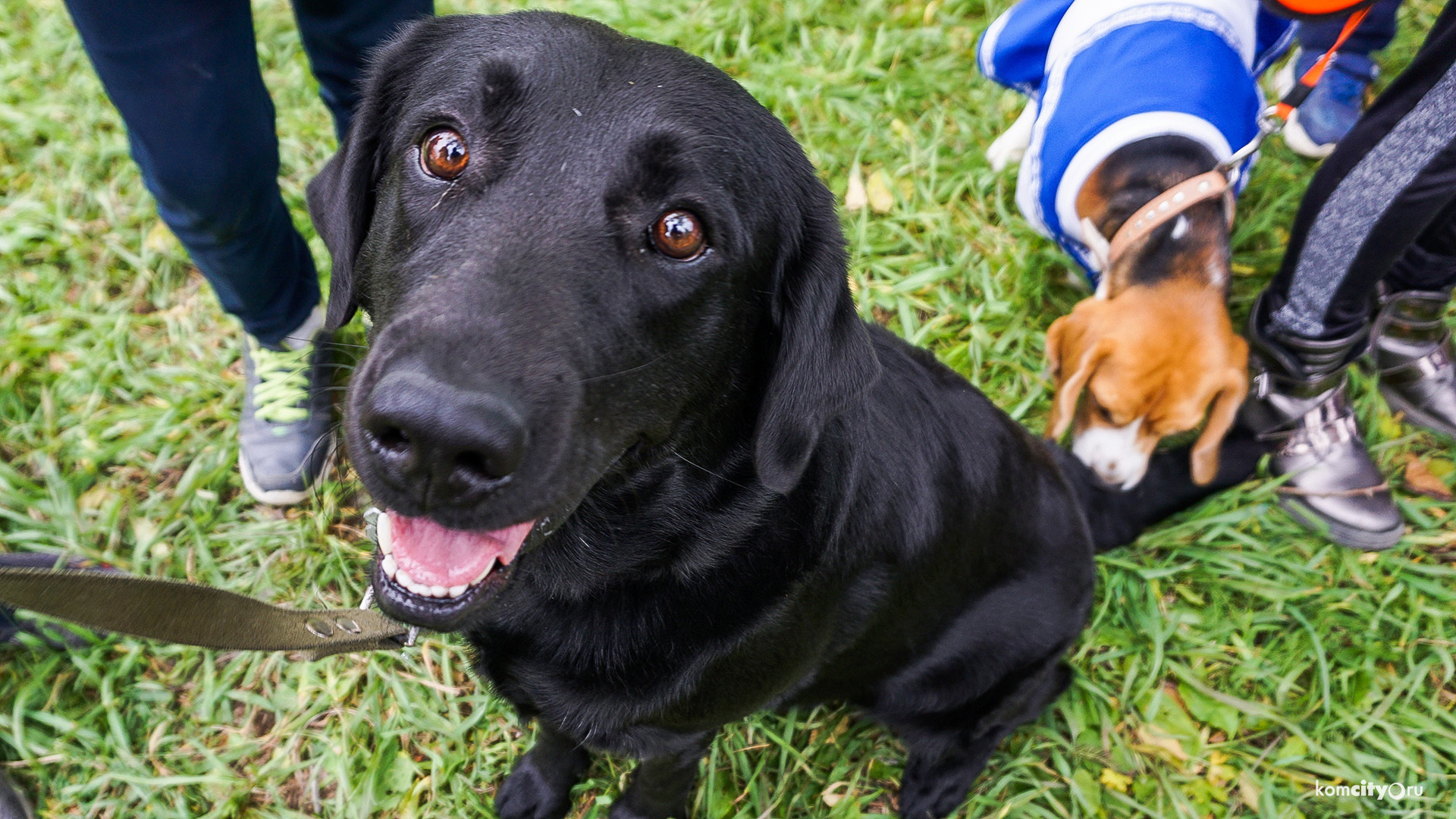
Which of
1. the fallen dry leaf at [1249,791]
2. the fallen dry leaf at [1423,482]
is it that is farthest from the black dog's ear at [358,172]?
the fallen dry leaf at [1423,482]

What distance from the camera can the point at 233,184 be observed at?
2260 millimetres

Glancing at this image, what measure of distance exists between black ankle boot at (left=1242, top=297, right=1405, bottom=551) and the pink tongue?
2.93m

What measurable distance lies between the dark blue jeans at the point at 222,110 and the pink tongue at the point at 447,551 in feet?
4.16

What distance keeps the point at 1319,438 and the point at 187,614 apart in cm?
365

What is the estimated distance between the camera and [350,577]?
9.36 feet

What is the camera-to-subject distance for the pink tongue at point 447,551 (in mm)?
1518

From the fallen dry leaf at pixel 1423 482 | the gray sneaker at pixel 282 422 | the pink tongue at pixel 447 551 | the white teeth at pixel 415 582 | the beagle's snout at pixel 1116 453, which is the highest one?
the pink tongue at pixel 447 551

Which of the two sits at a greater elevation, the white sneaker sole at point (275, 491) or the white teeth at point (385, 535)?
the white teeth at point (385, 535)

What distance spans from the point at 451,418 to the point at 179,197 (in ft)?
5.09

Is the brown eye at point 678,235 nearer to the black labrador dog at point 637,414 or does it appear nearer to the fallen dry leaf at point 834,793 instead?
the black labrador dog at point 637,414

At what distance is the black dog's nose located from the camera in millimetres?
1186

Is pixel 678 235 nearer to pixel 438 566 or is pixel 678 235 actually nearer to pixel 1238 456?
pixel 438 566

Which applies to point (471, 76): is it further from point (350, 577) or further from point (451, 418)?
point (350, 577)

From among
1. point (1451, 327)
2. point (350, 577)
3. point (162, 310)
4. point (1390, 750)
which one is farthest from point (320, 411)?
point (1451, 327)
